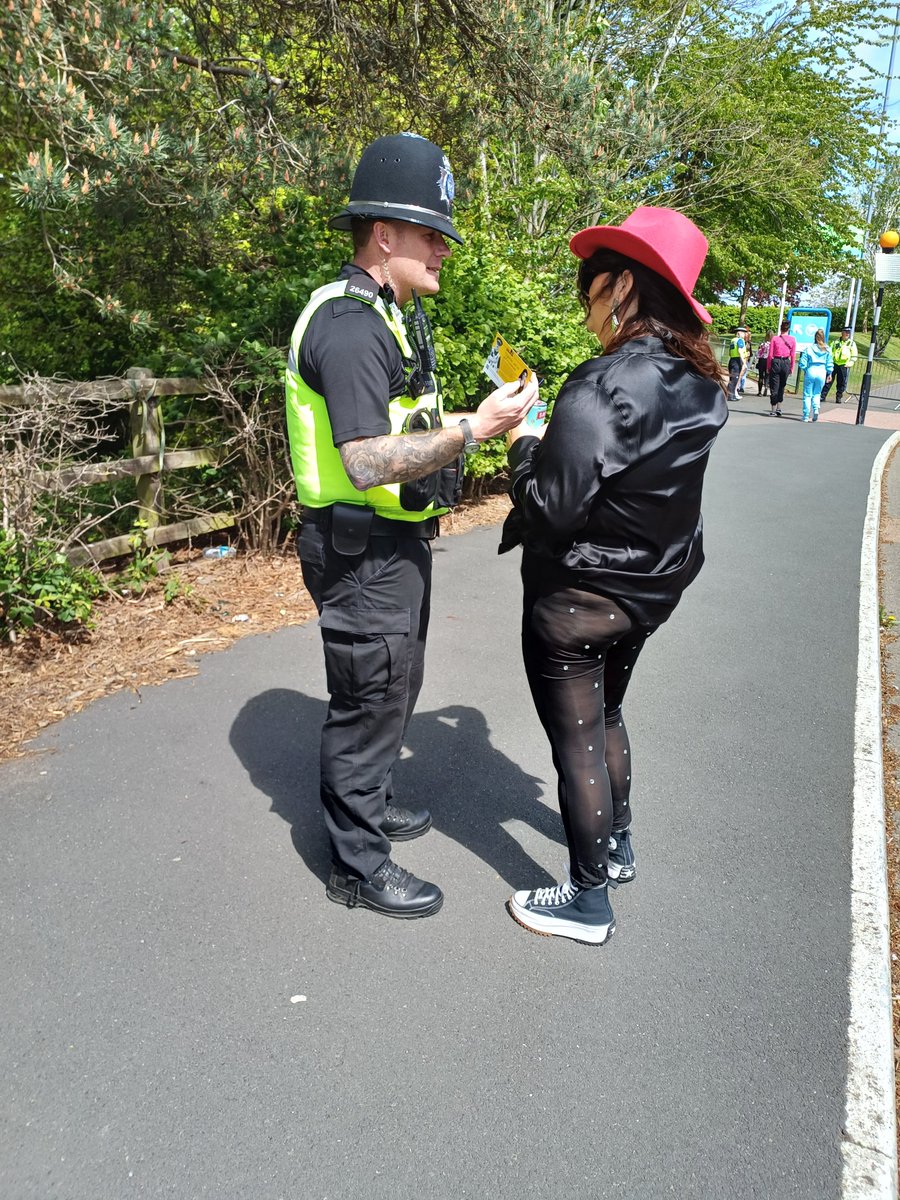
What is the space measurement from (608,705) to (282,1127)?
154cm

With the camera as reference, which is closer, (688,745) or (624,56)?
(688,745)

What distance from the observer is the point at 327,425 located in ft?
8.39

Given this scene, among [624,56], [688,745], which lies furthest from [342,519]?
[624,56]

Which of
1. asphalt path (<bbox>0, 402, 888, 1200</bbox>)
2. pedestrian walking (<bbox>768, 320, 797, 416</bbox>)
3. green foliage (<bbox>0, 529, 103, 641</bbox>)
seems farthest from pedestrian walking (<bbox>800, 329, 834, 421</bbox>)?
green foliage (<bbox>0, 529, 103, 641</bbox>)

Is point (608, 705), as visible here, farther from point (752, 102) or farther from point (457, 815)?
point (752, 102)

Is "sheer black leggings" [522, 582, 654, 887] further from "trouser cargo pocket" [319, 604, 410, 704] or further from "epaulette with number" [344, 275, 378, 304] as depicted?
"epaulette with number" [344, 275, 378, 304]

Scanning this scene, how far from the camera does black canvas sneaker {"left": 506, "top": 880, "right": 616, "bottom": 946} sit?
283cm

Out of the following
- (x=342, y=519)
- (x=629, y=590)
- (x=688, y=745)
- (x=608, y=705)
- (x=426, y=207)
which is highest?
(x=426, y=207)

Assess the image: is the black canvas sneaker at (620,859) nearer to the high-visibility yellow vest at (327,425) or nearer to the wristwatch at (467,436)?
the high-visibility yellow vest at (327,425)

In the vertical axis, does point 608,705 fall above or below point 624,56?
below

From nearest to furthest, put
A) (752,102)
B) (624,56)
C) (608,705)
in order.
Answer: (608,705), (624,56), (752,102)

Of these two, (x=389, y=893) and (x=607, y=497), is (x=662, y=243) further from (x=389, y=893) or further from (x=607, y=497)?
(x=389, y=893)

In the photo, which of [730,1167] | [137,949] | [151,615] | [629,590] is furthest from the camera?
[151,615]

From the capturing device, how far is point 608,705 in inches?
118
